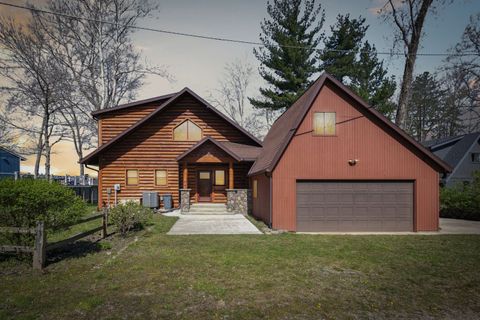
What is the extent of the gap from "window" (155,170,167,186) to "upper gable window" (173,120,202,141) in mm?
2453

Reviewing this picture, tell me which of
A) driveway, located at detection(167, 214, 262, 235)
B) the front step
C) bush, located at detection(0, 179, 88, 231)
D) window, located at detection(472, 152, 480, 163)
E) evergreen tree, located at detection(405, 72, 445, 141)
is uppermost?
evergreen tree, located at detection(405, 72, 445, 141)

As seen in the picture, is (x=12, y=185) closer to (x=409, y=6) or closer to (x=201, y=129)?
(x=201, y=129)

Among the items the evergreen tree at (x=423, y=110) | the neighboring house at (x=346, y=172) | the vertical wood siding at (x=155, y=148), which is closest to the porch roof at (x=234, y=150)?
the vertical wood siding at (x=155, y=148)

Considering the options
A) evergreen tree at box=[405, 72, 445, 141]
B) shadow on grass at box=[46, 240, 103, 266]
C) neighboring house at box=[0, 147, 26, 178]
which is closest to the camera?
shadow on grass at box=[46, 240, 103, 266]

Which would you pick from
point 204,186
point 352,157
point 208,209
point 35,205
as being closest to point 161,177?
point 204,186

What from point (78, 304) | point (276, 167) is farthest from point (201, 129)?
point (78, 304)

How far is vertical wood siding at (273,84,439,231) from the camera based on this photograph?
13.5 metres

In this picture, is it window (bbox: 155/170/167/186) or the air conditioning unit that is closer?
the air conditioning unit

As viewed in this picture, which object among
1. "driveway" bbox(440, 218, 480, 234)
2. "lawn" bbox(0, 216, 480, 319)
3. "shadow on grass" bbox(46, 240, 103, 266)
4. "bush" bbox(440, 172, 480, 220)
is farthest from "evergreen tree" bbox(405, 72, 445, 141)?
"shadow on grass" bbox(46, 240, 103, 266)

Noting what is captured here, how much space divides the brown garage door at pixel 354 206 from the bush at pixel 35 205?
8884mm

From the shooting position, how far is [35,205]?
25.3 feet

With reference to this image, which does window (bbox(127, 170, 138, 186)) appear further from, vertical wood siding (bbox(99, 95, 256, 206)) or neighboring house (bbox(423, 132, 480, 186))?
neighboring house (bbox(423, 132, 480, 186))

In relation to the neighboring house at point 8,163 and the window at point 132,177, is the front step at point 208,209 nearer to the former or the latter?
the window at point 132,177

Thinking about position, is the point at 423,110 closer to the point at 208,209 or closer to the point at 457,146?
the point at 457,146
